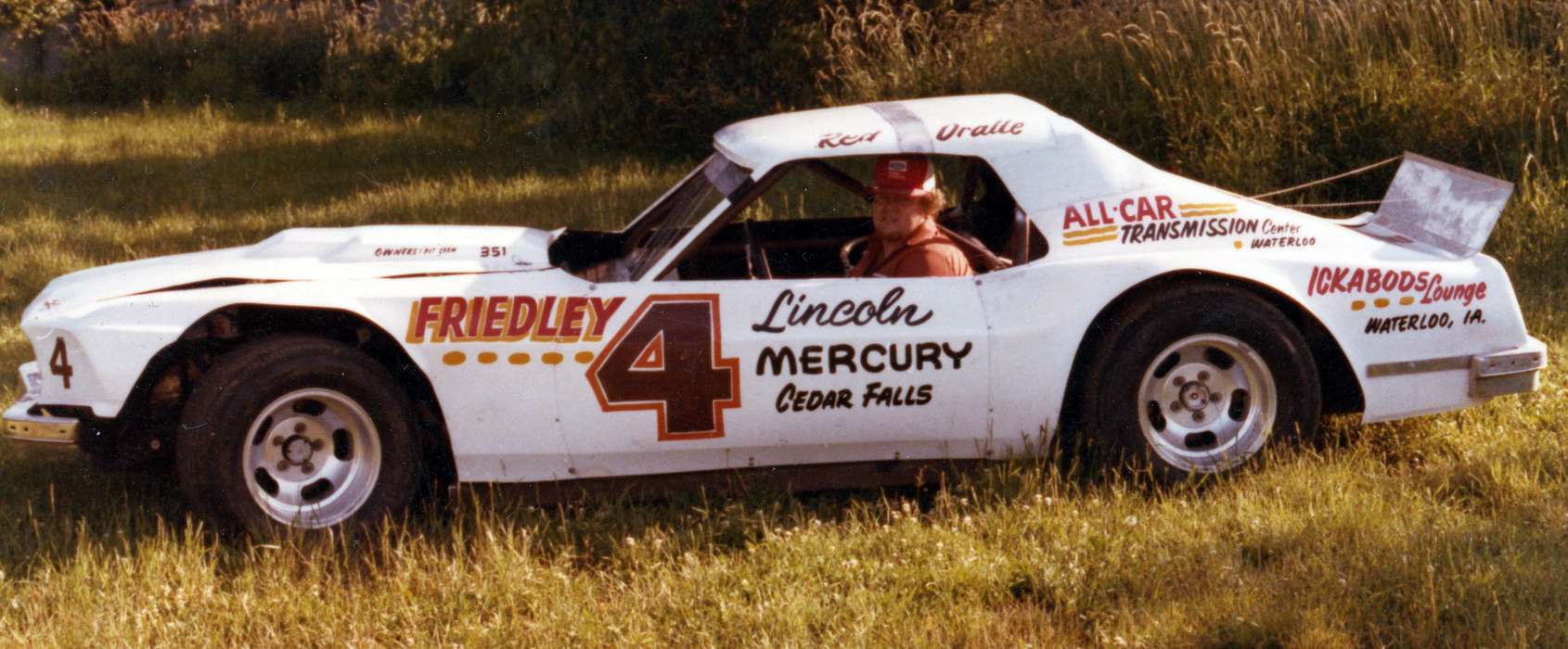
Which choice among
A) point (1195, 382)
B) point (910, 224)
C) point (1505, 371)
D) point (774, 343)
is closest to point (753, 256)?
point (910, 224)

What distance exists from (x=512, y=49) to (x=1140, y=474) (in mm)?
9682

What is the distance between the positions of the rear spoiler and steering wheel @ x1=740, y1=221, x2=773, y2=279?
7.27 ft

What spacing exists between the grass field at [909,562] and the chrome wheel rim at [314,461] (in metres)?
0.15

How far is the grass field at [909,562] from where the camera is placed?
13.8 feet

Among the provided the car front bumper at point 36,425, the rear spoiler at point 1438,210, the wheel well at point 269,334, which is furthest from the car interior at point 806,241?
the car front bumper at point 36,425

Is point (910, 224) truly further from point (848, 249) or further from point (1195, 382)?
point (1195, 382)

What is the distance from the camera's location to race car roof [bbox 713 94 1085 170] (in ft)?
16.6

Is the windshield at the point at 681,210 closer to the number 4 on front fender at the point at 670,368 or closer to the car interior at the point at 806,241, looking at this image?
the car interior at the point at 806,241

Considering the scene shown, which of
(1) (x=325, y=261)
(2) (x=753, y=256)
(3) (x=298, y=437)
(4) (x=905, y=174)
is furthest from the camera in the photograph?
(2) (x=753, y=256)

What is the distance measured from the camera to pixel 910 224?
5.25 meters

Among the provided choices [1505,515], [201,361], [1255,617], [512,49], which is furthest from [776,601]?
[512,49]

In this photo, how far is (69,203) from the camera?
37.6 feet

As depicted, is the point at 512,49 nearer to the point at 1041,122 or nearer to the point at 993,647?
the point at 1041,122

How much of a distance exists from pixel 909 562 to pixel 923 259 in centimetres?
110
